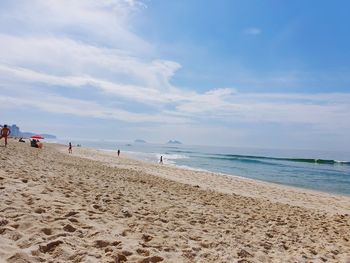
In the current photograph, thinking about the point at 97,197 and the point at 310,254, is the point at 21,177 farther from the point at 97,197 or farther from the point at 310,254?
the point at 310,254

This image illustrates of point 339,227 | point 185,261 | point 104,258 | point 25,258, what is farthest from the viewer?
point 339,227

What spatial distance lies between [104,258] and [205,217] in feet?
12.9

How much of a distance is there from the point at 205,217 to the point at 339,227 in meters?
4.49

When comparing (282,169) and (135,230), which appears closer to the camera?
(135,230)

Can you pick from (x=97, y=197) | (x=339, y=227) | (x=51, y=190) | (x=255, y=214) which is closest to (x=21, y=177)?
(x=51, y=190)

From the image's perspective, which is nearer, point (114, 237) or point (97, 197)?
point (114, 237)

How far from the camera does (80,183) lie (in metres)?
10.4

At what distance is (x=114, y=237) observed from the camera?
5582 millimetres

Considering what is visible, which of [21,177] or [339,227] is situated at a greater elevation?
[21,177]

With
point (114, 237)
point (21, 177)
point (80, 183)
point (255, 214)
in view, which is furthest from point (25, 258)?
point (255, 214)

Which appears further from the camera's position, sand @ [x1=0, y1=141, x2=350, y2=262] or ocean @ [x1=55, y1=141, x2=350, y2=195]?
ocean @ [x1=55, y1=141, x2=350, y2=195]

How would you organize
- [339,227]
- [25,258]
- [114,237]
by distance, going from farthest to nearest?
[339,227], [114,237], [25,258]

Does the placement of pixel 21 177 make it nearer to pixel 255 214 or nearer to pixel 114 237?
pixel 114 237

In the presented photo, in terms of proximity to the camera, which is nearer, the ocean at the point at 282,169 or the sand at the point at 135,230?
the sand at the point at 135,230
